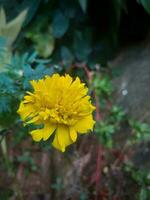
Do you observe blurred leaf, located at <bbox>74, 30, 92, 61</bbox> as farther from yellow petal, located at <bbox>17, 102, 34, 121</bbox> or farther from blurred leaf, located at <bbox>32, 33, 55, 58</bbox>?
yellow petal, located at <bbox>17, 102, 34, 121</bbox>

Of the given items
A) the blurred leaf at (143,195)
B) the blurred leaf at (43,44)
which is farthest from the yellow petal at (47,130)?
the blurred leaf at (43,44)

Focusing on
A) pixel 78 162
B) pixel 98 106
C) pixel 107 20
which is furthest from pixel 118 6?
pixel 78 162

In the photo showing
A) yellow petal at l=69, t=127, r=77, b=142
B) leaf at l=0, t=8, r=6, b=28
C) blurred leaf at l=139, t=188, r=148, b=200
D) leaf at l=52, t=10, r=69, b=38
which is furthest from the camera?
leaf at l=52, t=10, r=69, b=38

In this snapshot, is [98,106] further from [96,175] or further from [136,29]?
[136,29]

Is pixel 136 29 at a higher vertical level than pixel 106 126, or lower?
higher

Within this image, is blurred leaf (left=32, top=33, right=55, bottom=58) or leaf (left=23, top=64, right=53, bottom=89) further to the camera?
blurred leaf (left=32, top=33, right=55, bottom=58)

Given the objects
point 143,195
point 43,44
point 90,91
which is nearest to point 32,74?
point 143,195

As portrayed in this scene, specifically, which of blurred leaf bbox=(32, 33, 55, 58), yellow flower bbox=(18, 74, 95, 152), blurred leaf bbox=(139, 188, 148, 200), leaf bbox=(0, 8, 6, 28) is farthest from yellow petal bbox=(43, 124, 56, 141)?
blurred leaf bbox=(32, 33, 55, 58)

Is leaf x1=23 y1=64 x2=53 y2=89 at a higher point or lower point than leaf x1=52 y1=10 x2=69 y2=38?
lower
